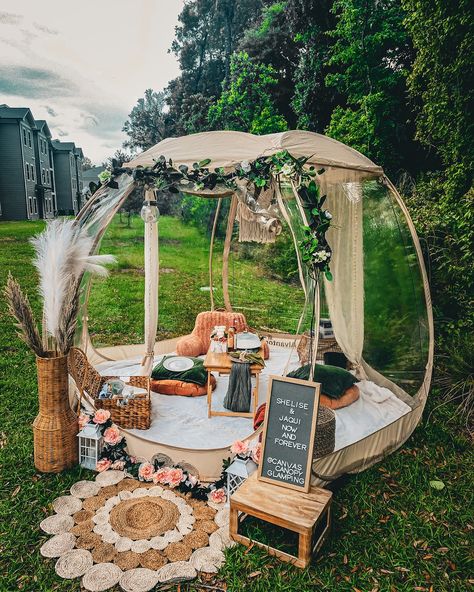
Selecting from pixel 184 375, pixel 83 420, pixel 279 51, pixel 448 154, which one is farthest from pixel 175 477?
pixel 279 51

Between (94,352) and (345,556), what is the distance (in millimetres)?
3841

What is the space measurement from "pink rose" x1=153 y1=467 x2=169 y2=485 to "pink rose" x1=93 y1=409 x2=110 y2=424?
636 millimetres

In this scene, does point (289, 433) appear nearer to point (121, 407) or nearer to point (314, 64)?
point (121, 407)

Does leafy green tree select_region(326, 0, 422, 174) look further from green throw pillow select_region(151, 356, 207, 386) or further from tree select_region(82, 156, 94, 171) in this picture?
tree select_region(82, 156, 94, 171)

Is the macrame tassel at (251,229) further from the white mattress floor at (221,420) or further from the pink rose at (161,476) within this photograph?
the pink rose at (161,476)

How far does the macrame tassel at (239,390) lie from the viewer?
432cm

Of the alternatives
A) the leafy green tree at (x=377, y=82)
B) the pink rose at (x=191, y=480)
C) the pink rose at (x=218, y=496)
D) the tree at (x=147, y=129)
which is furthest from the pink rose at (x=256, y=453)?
the tree at (x=147, y=129)

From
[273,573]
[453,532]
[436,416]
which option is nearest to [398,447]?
[436,416]

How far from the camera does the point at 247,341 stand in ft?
16.5

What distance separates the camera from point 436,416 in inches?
177

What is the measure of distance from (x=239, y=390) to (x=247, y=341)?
814mm

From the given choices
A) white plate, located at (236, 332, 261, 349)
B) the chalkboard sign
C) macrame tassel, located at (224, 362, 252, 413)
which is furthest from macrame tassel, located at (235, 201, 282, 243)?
the chalkboard sign

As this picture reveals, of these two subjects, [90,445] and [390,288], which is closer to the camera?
[90,445]

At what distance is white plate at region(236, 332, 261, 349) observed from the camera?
4.89m
